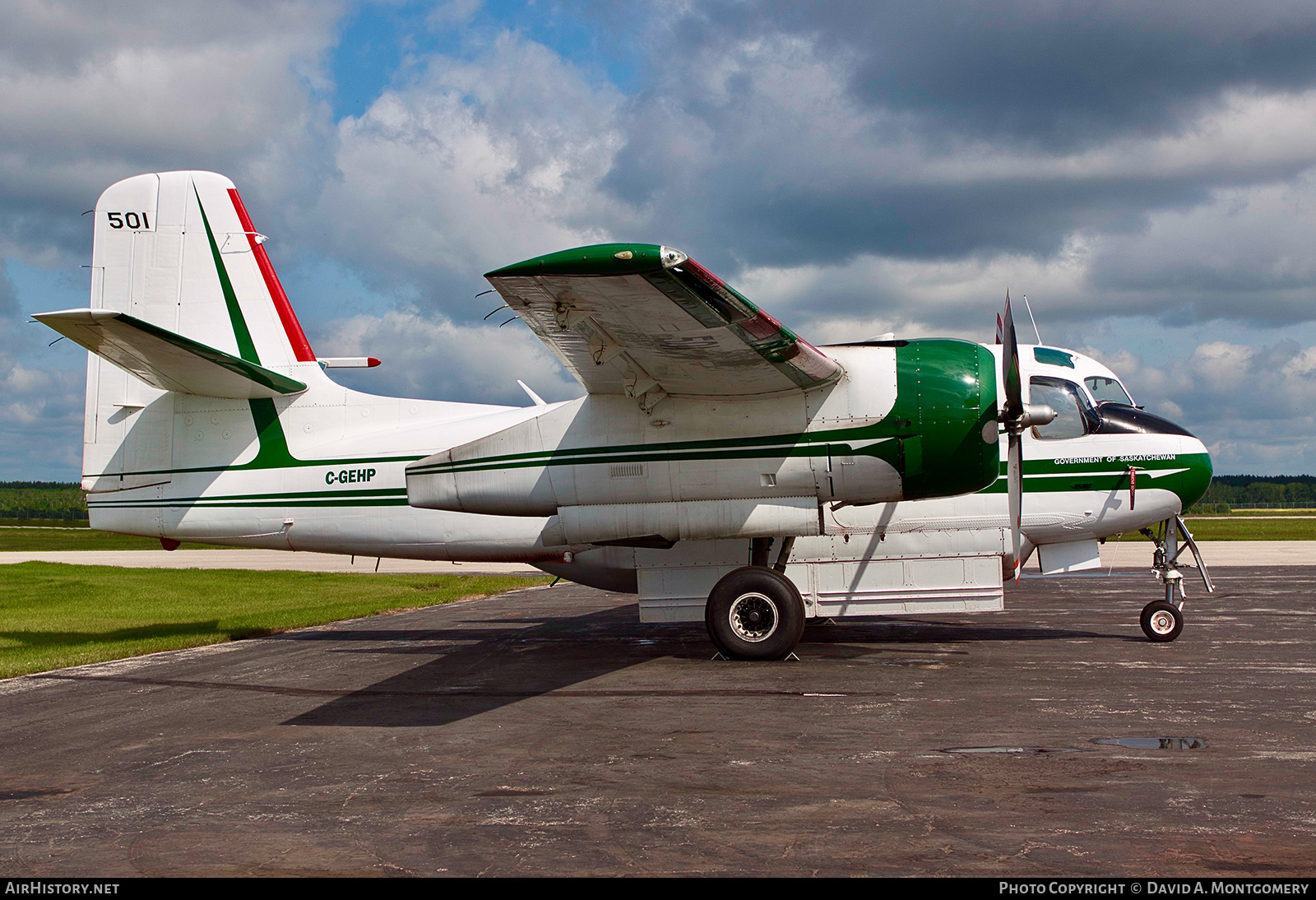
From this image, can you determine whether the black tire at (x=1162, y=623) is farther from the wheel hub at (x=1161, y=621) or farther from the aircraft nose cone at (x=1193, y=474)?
the aircraft nose cone at (x=1193, y=474)

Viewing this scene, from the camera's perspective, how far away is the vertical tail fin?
538 inches

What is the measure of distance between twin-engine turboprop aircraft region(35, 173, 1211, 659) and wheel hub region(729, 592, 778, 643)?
1.4 inches

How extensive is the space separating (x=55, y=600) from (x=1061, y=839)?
23.3 m

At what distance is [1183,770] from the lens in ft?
19.4

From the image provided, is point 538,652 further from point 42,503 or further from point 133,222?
point 42,503

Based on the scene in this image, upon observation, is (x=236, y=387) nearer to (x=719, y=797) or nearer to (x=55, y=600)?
(x=719, y=797)

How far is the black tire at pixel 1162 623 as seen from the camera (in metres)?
11.9

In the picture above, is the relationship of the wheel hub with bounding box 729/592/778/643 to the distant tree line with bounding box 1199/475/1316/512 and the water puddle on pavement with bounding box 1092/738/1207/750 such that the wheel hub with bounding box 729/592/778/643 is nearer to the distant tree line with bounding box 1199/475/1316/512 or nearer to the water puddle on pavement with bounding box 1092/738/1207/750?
the water puddle on pavement with bounding box 1092/738/1207/750

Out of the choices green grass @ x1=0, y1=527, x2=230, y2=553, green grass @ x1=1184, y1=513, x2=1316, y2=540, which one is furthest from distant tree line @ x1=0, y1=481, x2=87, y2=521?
green grass @ x1=1184, y1=513, x2=1316, y2=540

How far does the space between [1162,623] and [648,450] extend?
7102 mm

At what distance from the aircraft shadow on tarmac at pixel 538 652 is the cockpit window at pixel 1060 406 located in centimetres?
284

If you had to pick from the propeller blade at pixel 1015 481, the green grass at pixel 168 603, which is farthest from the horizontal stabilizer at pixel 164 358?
the propeller blade at pixel 1015 481

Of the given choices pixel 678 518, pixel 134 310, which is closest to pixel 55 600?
pixel 134 310

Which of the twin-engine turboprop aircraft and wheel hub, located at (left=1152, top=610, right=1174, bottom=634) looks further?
wheel hub, located at (left=1152, top=610, right=1174, bottom=634)
